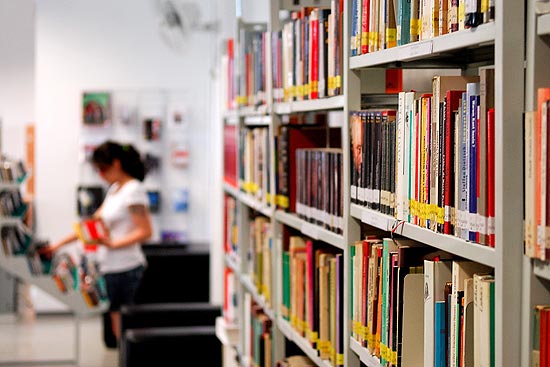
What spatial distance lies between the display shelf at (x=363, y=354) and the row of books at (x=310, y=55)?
71cm

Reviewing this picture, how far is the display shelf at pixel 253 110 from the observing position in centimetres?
398

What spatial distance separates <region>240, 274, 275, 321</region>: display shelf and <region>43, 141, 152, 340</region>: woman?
5.48 ft

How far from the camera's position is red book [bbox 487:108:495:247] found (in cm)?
168

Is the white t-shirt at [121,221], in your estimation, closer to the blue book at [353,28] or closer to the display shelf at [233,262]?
the display shelf at [233,262]

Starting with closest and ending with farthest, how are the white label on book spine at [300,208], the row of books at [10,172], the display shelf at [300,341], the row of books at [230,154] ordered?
the display shelf at [300,341], the white label on book spine at [300,208], the row of books at [230,154], the row of books at [10,172]

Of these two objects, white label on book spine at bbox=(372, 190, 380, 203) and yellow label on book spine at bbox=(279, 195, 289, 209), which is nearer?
white label on book spine at bbox=(372, 190, 380, 203)

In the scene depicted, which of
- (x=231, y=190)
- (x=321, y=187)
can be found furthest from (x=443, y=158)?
(x=231, y=190)

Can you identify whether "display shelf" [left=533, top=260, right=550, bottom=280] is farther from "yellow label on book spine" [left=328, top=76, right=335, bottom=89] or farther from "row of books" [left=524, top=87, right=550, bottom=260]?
"yellow label on book spine" [left=328, top=76, right=335, bottom=89]

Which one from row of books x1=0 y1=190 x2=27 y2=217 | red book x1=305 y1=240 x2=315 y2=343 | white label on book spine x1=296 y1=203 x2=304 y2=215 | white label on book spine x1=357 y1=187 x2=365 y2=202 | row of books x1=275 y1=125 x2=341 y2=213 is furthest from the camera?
row of books x1=0 y1=190 x2=27 y2=217

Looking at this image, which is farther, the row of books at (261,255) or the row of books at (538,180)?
the row of books at (261,255)

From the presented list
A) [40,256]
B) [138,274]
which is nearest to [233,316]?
[138,274]

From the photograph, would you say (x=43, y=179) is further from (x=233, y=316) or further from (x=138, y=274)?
(x=233, y=316)

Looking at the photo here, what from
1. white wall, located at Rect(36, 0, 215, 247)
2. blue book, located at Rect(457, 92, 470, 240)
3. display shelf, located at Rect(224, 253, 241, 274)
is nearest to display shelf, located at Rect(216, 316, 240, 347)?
display shelf, located at Rect(224, 253, 241, 274)

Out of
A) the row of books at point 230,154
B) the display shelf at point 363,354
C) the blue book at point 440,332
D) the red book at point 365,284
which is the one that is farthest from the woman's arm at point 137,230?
the blue book at point 440,332
